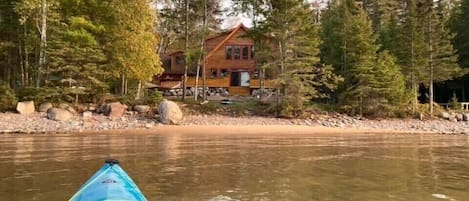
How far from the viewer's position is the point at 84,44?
29.7 meters

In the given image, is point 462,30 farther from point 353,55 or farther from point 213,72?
point 213,72

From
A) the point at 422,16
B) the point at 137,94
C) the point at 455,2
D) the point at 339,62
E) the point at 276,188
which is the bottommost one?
the point at 276,188

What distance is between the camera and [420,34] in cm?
3809

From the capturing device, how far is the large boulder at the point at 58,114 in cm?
2800

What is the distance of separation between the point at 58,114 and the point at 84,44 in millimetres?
4553

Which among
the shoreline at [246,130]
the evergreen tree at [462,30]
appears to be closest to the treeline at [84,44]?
the shoreline at [246,130]

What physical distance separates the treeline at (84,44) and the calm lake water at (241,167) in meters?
7.47

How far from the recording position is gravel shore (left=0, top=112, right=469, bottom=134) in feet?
86.9

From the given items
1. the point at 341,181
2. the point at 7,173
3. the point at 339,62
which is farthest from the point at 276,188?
the point at 339,62

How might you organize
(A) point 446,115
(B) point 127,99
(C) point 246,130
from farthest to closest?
(A) point 446,115 < (B) point 127,99 < (C) point 246,130

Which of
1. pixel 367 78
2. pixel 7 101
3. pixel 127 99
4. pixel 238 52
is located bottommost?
pixel 7 101

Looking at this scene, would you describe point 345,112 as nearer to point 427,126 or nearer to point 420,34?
point 427,126

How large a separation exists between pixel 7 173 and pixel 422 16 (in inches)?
1324

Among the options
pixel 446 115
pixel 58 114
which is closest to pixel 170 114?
pixel 58 114
